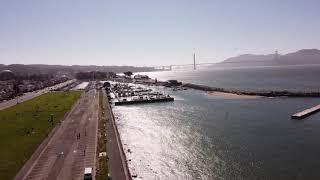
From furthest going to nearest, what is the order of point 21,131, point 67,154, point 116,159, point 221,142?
1. point 21,131
2. point 221,142
3. point 67,154
4. point 116,159

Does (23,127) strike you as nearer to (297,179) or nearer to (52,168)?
(52,168)

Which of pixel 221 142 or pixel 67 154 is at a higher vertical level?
pixel 67 154

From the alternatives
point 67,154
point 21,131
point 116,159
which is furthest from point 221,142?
point 21,131

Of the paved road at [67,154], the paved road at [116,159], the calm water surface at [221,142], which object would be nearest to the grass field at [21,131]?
the paved road at [67,154]

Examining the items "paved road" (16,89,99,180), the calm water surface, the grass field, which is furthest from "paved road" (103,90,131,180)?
the grass field

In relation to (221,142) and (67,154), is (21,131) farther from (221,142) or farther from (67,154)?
(221,142)

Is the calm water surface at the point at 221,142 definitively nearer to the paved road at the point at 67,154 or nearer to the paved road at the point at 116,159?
the paved road at the point at 116,159
